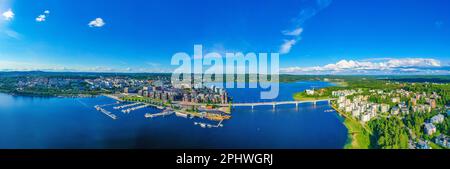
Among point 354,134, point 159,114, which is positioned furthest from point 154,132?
point 354,134

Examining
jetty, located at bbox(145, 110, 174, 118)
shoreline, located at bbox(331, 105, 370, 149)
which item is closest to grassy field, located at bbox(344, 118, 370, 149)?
shoreline, located at bbox(331, 105, 370, 149)

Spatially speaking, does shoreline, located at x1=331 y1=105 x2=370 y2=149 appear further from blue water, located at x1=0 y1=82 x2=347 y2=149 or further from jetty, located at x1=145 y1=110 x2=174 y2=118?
jetty, located at x1=145 y1=110 x2=174 y2=118

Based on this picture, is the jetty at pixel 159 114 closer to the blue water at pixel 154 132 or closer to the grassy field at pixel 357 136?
the blue water at pixel 154 132

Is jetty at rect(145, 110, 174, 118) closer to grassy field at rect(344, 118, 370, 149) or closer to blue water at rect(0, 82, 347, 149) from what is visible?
blue water at rect(0, 82, 347, 149)

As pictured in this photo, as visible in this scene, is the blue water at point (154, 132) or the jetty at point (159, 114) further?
the jetty at point (159, 114)

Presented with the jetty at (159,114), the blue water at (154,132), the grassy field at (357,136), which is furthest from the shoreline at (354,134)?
the jetty at (159,114)

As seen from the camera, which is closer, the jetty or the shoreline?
the shoreline

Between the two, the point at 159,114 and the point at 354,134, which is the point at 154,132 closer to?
the point at 159,114
